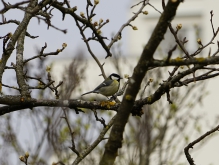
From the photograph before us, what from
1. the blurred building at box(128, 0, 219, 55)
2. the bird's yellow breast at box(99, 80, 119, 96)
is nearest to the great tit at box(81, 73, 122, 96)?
the bird's yellow breast at box(99, 80, 119, 96)

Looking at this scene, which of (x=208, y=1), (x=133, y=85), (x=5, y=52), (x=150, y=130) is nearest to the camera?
(x=133, y=85)

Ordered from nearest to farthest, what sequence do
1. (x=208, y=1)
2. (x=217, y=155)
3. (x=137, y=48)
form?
1. (x=217, y=155)
2. (x=208, y=1)
3. (x=137, y=48)

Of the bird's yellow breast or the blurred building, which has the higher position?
the blurred building

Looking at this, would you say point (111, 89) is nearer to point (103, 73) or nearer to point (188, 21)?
point (103, 73)

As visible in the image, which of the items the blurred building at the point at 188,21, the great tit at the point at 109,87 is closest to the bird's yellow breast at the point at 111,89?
the great tit at the point at 109,87

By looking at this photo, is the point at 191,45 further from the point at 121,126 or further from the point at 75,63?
the point at 121,126

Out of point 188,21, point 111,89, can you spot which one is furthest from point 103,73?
point 188,21

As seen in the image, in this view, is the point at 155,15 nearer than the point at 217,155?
No

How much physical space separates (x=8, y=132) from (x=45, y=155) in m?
0.78

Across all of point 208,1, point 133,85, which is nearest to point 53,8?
point 133,85

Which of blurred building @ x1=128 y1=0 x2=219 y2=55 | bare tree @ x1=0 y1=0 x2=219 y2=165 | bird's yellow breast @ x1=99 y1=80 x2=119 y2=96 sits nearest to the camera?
bare tree @ x1=0 y1=0 x2=219 y2=165

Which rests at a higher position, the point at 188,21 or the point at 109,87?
the point at 188,21

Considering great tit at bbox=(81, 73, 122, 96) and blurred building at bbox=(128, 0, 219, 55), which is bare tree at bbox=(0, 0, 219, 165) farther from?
blurred building at bbox=(128, 0, 219, 55)

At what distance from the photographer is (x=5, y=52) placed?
4516mm
